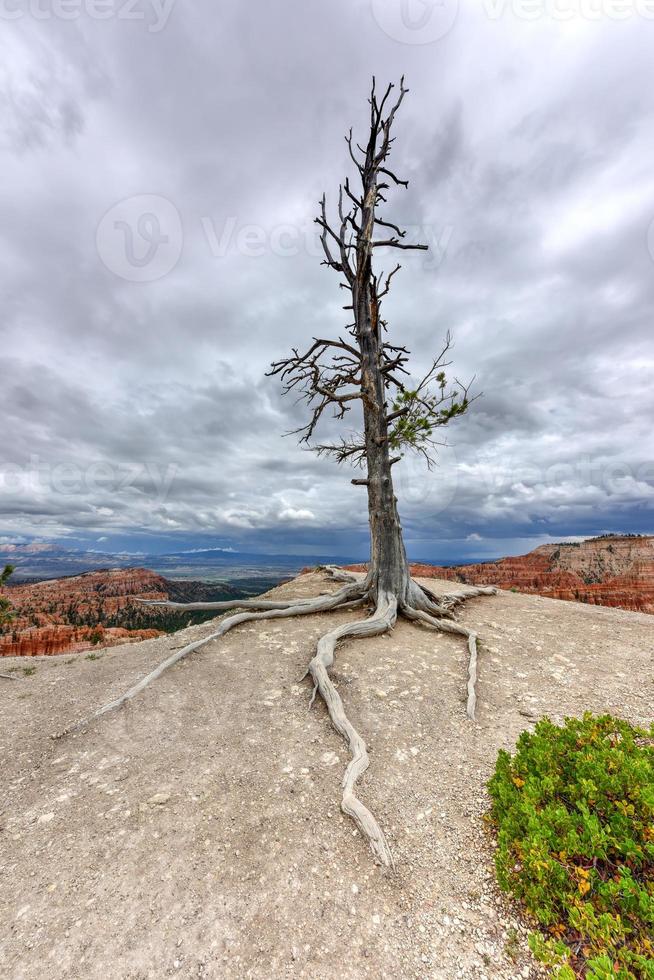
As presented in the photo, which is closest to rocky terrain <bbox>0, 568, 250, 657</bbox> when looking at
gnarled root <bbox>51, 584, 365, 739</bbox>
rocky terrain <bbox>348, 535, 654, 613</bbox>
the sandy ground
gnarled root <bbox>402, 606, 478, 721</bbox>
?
gnarled root <bbox>51, 584, 365, 739</bbox>

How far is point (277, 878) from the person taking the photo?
167 inches

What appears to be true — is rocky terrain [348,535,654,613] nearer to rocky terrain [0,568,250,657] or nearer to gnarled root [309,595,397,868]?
rocky terrain [0,568,250,657]

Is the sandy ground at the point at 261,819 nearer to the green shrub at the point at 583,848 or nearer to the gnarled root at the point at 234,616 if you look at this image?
the gnarled root at the point at 234,616

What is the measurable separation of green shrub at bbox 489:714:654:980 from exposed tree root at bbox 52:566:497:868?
5.23 ft

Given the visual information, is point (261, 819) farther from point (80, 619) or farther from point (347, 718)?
point (80, 619)

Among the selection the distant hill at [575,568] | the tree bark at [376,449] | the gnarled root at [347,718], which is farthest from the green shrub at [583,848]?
the distant hill at [575,568]

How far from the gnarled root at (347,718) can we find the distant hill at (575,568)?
4509 centimetres

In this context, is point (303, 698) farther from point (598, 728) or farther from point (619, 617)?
point (619, 617)

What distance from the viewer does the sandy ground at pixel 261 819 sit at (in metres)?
3.58

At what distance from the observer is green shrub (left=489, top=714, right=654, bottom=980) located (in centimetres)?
302

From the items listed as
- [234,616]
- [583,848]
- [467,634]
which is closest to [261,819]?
[583,848]

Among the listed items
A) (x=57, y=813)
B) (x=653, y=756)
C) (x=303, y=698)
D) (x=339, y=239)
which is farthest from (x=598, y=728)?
(x=339, y=239)

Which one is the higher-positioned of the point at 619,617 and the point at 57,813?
the point at 619,617

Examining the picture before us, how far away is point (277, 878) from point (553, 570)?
85.9m
